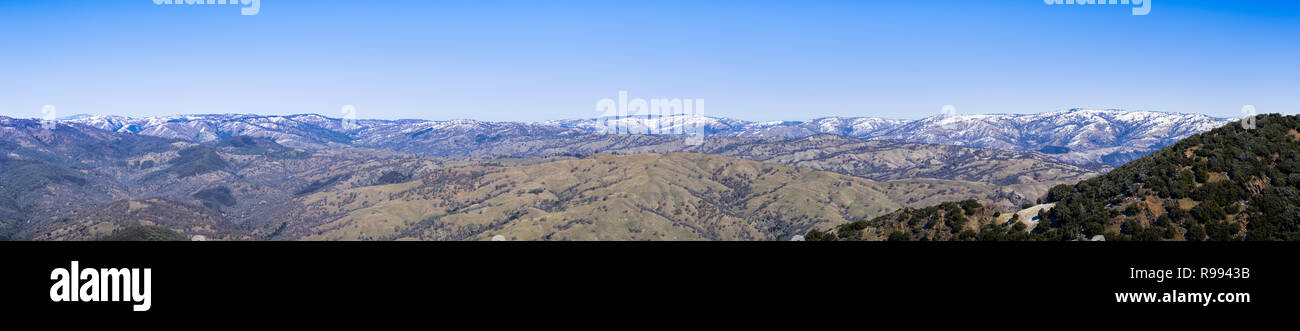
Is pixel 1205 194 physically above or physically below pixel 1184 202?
above

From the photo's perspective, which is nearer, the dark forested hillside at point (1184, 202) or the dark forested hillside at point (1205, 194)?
the dark forested hillside at point (1205, 194)

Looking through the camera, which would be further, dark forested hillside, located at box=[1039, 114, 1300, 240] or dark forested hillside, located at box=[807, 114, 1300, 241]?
dark forested hillside, located at box=[807, 114, 1300, 241]

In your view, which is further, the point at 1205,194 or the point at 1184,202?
the point at 1184,202
